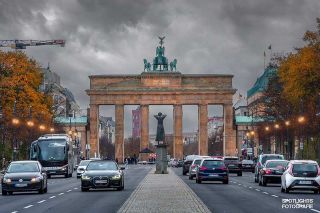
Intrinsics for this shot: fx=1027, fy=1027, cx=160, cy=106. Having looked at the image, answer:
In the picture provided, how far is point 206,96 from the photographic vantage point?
616 ft

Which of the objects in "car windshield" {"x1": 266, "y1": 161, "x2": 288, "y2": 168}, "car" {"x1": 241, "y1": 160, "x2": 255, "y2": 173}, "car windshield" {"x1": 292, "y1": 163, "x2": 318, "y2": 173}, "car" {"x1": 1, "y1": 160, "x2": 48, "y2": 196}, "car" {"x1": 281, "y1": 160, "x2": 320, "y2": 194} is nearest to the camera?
"car" {"x1": 281, "y1": 160, "x2": 320, "y2": 194}

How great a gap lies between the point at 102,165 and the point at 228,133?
13876 cm

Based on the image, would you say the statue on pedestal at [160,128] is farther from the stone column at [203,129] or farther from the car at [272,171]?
the stone column at [203,129]

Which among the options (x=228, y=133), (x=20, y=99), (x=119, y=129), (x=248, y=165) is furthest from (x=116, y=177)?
(x=119, y=129)

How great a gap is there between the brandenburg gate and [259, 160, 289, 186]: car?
12791 centimetres

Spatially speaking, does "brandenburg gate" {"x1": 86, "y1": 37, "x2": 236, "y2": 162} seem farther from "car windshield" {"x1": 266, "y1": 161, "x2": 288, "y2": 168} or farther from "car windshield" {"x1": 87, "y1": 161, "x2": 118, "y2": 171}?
"car windshield" {"x1": 87, "y1": 161, "x2": 118, "y2": 171}

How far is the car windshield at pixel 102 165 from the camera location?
49.2 metres

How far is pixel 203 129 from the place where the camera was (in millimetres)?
190000

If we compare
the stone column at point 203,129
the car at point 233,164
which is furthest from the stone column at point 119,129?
the car at point 233,164

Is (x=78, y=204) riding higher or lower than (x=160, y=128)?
lower

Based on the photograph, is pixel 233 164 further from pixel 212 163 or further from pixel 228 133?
pixel 228 133

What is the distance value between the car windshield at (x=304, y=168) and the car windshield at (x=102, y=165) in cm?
876

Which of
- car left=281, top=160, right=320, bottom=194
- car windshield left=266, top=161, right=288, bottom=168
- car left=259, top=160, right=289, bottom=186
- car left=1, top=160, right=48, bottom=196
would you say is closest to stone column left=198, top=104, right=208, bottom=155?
car left=259, top=160, right=289, bottom=186

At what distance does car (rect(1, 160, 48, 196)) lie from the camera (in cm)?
4669
